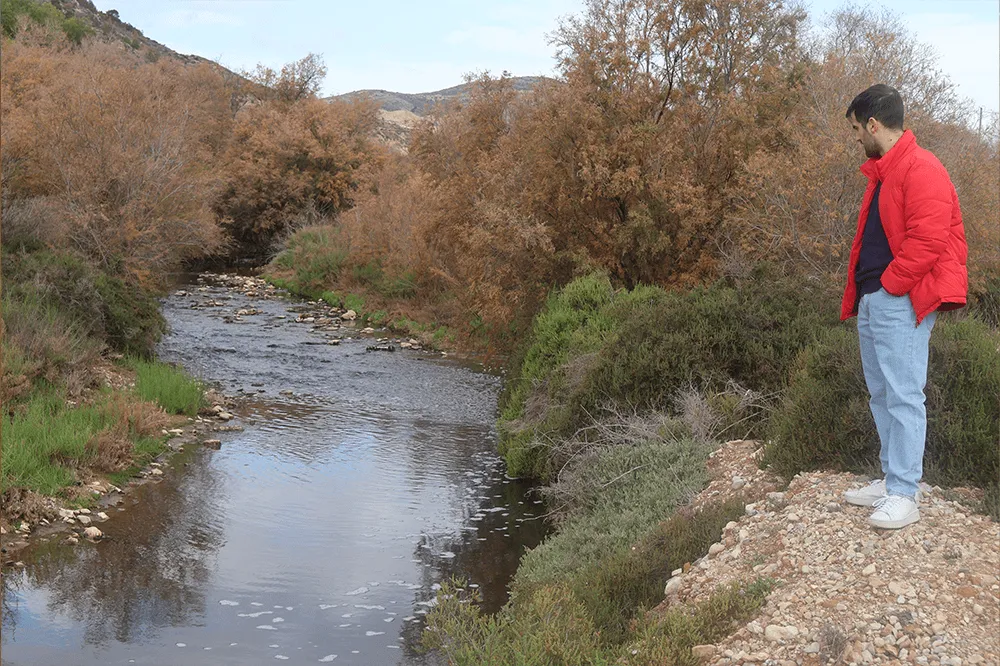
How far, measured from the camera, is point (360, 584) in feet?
29.2

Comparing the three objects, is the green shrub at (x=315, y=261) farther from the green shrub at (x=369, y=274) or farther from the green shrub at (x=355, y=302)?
the green shrub at (x=355, y=302)

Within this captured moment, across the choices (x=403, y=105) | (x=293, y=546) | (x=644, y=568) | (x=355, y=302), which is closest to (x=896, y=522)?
(x=644, y=568)

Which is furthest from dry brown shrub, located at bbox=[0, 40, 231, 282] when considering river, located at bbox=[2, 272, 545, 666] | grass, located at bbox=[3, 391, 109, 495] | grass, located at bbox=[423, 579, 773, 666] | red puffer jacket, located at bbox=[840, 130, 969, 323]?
red puffer jacket, located at bbox=[840, 130, 969, 323]

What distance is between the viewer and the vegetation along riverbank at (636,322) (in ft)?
18.3

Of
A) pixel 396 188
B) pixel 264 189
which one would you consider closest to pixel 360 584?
pixel 396 188

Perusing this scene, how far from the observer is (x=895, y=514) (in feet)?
18.0

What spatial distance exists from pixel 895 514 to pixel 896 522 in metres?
0.05

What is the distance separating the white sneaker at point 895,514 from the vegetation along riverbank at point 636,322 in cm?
8

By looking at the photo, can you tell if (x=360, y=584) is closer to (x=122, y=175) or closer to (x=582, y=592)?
(x=582, y=592)

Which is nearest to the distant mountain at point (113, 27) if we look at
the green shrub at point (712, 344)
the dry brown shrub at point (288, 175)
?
the dry brown shrub at point (288, 175)

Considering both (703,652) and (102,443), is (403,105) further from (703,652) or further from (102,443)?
(703,652)

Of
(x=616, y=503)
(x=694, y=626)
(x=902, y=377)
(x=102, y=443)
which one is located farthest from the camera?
(x=102, y=443)

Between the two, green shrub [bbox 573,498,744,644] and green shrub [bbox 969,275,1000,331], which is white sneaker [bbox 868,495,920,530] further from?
green shrub [bbox 969,275,1000,331]

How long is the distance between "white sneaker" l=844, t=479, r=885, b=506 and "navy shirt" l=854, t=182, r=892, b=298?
1236mm
